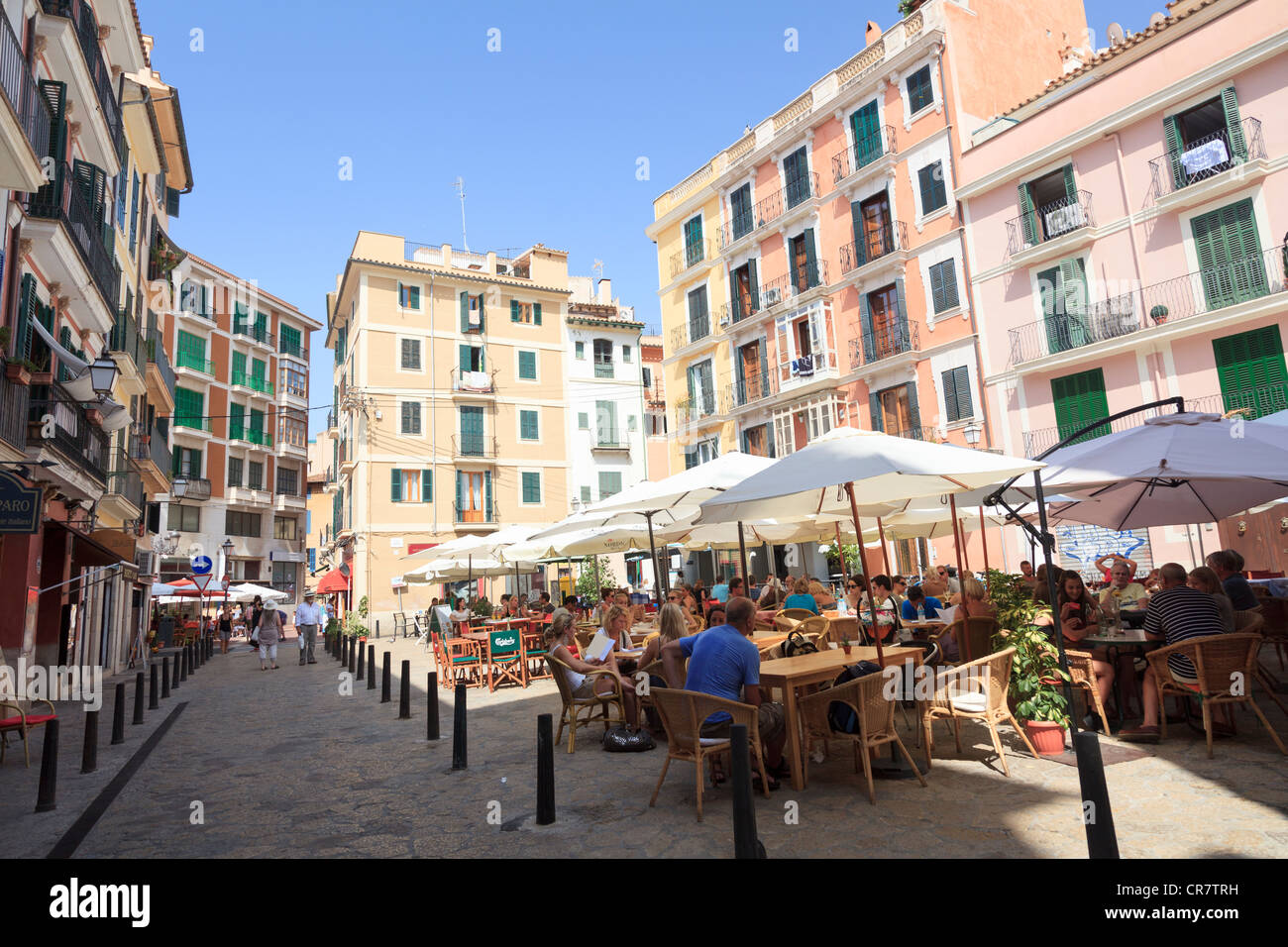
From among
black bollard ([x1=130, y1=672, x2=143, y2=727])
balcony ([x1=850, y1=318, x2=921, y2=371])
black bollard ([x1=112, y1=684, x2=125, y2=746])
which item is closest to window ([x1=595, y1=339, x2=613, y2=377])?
balcony ([x1=850, y1=318, x2=921, y2=371])

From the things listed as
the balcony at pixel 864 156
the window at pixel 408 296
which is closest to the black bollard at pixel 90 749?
the balcony at pixel 864 156

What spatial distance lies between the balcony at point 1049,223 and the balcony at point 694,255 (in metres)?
12.9

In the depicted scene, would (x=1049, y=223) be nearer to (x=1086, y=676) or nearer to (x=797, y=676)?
(x=1086, y=676)

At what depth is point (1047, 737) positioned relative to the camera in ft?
20.3

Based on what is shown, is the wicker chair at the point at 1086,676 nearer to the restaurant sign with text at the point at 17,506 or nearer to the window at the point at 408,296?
the restaurant sign with text at the point at 17,506

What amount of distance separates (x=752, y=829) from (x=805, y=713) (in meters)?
1.89

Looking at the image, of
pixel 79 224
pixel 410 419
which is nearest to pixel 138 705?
pixel 79 224

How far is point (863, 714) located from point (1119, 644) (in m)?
2.82

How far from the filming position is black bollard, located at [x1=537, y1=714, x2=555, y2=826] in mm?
5352

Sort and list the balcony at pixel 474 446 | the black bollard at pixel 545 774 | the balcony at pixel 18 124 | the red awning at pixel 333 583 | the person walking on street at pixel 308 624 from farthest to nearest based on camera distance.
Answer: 1. the balcony at pixel 474 446
2. the red awning at pixel 333 583
3. the person walking on street at pixel 308 624
4. the balcony at pixel 18 124
5. the black bollard at pixel 545 774

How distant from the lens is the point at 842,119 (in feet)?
89.2

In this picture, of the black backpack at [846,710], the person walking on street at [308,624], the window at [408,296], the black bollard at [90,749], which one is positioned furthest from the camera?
the window at [408,296]

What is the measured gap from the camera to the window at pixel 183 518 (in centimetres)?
3975
